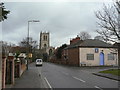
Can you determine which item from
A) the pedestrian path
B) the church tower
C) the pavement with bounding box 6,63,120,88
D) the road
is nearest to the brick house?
the road

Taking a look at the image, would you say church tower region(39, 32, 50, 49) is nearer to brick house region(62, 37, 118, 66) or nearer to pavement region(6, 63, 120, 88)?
brick house region(62, 37, 118, 66)

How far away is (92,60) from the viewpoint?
188 feet

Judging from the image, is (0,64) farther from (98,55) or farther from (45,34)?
(45,34)

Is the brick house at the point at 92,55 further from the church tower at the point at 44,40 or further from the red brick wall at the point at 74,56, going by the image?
the church tower at the point at 44,40

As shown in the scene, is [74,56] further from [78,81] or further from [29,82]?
[29,82]

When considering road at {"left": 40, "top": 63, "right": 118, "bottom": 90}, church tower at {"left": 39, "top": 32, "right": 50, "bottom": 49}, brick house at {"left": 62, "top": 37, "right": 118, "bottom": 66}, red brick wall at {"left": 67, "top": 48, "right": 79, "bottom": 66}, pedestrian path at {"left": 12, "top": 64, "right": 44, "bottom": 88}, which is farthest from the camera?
church tower at {"left": 39, "top": 32, "right": 50, "bottom": 49}

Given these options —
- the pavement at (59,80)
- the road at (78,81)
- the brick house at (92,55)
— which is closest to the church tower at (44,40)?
the brick house at (92,55)

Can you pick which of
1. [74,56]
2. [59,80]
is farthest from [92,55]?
[59,80]

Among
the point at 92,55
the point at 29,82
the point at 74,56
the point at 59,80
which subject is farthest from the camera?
the point at 74,56

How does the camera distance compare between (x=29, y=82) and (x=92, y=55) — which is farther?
(x=92, y=55)

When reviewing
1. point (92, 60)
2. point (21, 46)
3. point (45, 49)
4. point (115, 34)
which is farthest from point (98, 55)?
point (45, 49)

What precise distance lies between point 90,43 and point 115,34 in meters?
33.6

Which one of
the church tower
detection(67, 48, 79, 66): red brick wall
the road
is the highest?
the church tower

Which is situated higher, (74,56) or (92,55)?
(92,55)
